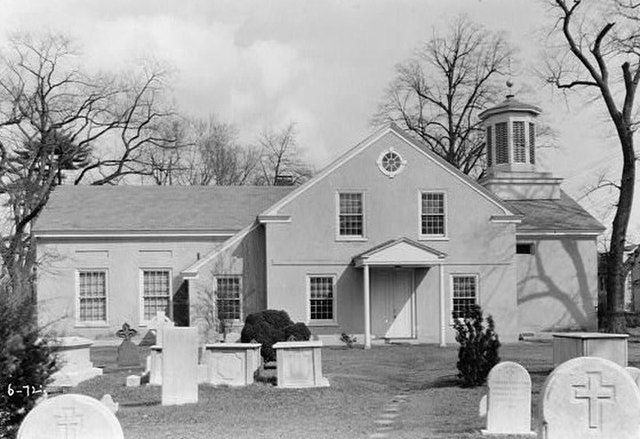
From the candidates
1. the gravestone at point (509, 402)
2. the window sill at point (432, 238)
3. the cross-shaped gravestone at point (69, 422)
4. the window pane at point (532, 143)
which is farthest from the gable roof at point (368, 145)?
the cross-shaped gravestone at point (69, 422)

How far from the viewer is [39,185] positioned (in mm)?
45500

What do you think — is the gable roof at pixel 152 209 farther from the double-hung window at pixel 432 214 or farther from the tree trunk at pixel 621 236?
the tree trunk at pixel 621 236

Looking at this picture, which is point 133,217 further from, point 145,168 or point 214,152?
point 214,152

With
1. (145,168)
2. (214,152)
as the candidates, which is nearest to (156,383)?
(145,168)

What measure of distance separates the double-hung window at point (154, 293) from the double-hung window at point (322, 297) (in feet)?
18.1

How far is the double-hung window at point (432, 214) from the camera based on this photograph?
32281 millimetres

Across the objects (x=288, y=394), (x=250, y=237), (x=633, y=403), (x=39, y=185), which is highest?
(x=39, y=185)

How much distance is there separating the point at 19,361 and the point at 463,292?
23.9 m

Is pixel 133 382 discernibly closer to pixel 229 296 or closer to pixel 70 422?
pixel 70 422

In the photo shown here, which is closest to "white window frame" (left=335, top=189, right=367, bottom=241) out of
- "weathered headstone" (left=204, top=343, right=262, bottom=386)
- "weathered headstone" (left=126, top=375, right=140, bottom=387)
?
"weathered headstone" (left=204, top=343, right=262, bottom=386)

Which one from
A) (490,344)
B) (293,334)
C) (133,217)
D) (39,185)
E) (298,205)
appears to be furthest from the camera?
(39,185)

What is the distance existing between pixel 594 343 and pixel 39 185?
1333 inches

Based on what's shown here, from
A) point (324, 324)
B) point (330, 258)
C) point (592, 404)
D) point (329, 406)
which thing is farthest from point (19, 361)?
point (330, 258)

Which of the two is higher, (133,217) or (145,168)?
(145,168)
